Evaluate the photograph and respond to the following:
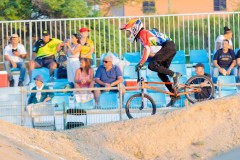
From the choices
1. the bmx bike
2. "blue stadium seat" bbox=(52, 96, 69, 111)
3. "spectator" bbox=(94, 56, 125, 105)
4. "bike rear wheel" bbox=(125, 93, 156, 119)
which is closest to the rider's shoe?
the bmx bike

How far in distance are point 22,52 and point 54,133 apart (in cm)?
686

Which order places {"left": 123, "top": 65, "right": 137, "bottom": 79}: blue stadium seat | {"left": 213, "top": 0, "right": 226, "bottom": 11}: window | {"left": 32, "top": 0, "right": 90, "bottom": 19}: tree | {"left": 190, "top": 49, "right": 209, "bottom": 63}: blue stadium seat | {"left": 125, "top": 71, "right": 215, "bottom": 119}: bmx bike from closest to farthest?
{"left": 125, "top": 71, "right": 215, "bottom": 119}: bmx bike → {"left": 123, "top": 65, "right": 137, "bottom": 79}: blue stadium seat → {"left": 190, "top": 49, "right": 209, "bottom": 63}: blue stadium seat → {"left": 32, "top": 0, "right": 90, "bottom": 19}: tree → {"left": 213, "top": 0, "right": 226, "bottom": 11}: window

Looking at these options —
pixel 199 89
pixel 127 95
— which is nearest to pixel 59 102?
pixel 127 95

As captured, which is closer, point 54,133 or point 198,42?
point 54,133

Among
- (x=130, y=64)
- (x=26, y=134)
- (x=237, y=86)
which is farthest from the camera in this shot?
(x=130, y=64)

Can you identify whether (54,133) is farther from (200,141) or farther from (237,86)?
(237,86)

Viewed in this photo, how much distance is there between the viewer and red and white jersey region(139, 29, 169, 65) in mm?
15516

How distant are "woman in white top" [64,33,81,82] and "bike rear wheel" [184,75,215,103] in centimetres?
374

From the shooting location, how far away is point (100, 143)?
13.8 meters

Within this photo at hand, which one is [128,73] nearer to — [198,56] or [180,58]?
[180,58]

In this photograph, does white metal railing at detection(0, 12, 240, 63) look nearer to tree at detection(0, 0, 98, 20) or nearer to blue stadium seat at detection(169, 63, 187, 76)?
blue stadium seat at detection(169, 63, 187, 76)

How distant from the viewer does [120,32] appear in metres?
21.8

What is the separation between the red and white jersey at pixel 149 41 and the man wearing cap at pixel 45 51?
458 cm

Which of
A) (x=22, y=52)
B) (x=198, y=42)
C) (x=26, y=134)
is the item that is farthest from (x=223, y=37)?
(x=26, y=134)
